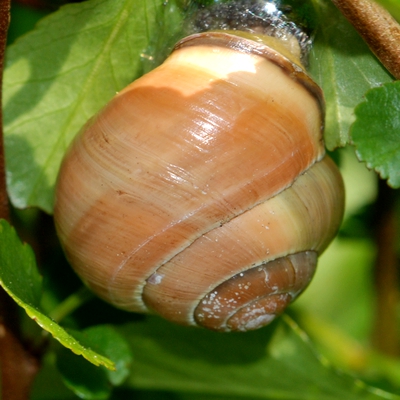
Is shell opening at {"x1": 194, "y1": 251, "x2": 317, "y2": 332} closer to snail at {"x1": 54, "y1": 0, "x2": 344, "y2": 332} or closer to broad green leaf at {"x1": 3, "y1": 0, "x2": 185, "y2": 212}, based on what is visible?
snail at {"x1": 54, "y1": 0, "x2": 344, "y2": 332}

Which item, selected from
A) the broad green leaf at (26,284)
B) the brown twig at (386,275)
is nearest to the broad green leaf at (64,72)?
the broad green leaf at (26,284)

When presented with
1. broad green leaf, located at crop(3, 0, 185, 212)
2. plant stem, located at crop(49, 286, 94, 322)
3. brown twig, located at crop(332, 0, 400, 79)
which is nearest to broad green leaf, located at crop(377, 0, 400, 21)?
brown twig, located at crop(332, 0, 400, 79)

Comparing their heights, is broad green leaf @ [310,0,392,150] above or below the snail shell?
above

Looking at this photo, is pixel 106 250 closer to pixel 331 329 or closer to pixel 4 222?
pixel 4 222

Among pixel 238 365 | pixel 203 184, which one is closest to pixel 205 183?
pixel 203 184

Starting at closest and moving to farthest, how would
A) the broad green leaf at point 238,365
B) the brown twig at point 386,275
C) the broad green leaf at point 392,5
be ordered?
the broad green leaf at point 392,5
the broad green leaf at point 238,365
the brown twig at point 386,275

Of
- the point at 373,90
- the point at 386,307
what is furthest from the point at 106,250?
the point at 386,307

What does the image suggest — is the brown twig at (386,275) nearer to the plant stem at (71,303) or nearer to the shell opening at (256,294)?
the shell opening at (256,294)
